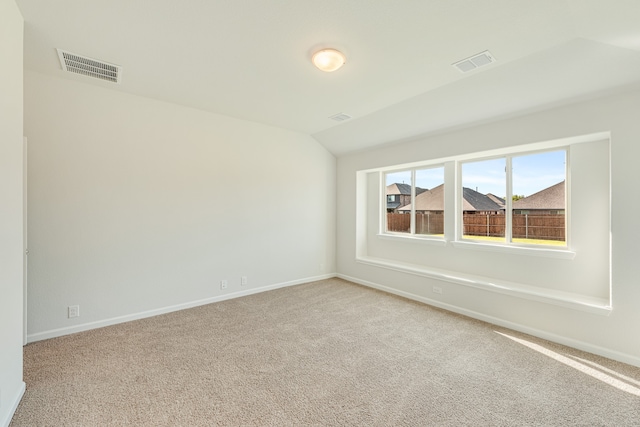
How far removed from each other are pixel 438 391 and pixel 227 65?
3.46m

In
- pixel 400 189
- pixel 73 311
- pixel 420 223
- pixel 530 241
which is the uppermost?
pixel 400 189

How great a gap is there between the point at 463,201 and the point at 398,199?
122cm

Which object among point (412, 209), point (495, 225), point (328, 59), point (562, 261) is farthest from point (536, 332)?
point (328, 59)

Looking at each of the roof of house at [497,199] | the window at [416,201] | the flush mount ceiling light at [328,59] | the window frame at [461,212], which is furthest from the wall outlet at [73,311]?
the roof of house at [497,199]

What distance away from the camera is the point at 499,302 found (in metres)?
3.36

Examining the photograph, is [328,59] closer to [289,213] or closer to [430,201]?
[289,213]

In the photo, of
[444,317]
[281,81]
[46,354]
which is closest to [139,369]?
[46,354]

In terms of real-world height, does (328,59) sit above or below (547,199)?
above

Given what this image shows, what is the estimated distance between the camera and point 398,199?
5.24 meters

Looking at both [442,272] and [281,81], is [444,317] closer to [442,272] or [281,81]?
[442,272]

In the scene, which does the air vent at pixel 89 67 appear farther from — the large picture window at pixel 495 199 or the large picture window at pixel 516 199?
the large picture window at pixel 516 199

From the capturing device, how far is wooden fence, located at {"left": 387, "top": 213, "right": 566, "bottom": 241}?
11.0 feet

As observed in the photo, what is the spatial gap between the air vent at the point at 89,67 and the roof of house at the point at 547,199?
4.98m

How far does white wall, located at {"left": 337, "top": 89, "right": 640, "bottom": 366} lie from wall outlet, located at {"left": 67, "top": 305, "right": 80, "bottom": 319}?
13.8ft
